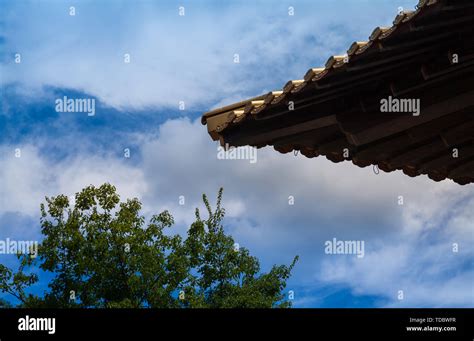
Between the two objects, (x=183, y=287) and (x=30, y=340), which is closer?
(x=30, y=340)

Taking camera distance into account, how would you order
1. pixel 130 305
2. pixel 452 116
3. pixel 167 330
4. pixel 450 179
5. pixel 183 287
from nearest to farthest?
1. pixel 167 330
2. pixel 452 116
3. pixel 450 179
4. pixel 130 305
5. pixel 183 287

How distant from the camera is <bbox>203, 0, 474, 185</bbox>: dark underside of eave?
206 inches

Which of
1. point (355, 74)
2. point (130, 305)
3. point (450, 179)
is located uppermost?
point (355, 74)

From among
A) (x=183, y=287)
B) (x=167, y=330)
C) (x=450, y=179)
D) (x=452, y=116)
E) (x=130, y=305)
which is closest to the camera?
(x=167, y=330)

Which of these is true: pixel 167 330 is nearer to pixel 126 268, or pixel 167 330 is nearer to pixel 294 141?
pixel 294 141

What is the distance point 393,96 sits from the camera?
5.80 m

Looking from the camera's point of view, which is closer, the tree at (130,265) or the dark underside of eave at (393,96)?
the dark underside of eave at (393,96)

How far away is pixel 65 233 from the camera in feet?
87.8

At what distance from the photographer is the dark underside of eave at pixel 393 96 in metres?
5.24

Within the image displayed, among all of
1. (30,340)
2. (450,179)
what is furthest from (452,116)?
(30,340)

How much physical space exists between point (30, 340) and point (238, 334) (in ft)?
5.35

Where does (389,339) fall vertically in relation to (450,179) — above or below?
below

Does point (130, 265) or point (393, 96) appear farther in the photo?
point (130, 265)

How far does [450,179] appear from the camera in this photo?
8.30 meters
